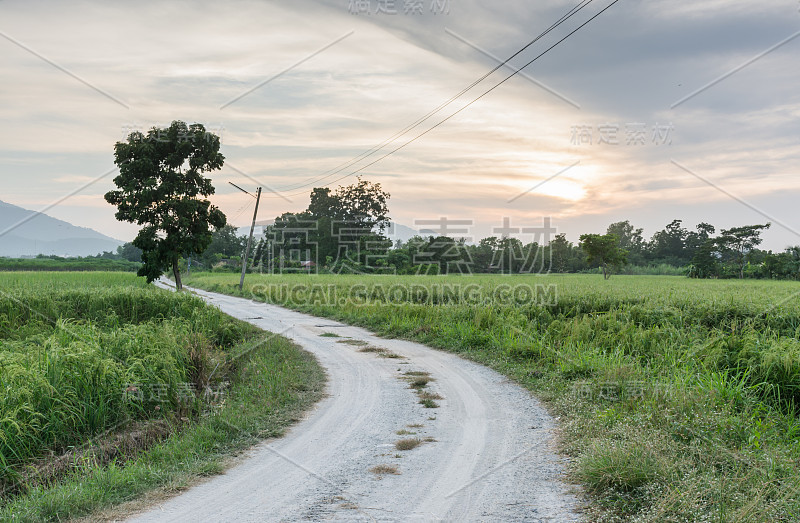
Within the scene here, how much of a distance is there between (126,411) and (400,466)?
440cm

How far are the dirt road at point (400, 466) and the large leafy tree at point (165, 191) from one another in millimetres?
21850

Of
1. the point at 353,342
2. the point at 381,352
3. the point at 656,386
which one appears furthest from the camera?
the point at 353,342

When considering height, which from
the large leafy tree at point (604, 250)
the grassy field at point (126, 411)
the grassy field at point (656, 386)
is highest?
the large leafy tree at point (604, 250)

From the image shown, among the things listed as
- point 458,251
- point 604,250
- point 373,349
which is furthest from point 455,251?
point 373,349

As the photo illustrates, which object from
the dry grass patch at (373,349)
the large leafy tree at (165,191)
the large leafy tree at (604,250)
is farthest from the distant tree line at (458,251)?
the dry grass patch at (373,349)

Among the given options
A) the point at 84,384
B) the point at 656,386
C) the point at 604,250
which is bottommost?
the point at 84,384

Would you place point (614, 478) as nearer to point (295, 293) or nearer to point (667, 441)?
point (667, 441)

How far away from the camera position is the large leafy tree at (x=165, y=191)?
26.6 meters

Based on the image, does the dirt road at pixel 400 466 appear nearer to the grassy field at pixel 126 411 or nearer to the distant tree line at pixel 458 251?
the grassy field at pixel 126 411

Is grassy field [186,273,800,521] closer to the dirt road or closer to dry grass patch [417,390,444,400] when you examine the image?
the dirt road

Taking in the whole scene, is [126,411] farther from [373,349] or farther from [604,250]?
[604,250]

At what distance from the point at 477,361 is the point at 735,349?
4.59 meters

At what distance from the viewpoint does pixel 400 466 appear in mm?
4922

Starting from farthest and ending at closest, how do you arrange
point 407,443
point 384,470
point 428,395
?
point 428,395 → point 407,443 → point 384,470
